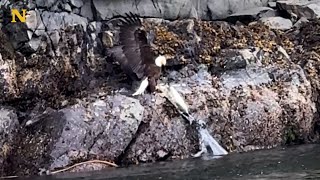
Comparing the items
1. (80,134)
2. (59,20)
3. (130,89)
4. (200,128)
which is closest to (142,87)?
(130,89)

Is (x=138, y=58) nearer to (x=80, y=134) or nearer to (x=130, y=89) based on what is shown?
(x=130, y=89)

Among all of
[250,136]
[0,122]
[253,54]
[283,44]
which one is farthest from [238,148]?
[0,122]

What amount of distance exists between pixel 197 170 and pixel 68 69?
579 cm

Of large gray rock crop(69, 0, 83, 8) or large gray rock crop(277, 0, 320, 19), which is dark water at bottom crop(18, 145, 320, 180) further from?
large gray rock crop(69, 0, 83, 8)

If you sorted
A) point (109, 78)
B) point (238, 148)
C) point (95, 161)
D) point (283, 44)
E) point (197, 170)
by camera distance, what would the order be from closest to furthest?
1. point (197, 170)
2. point (95, 161)
3. point (238, 148)
4. point (109, 78)
5. point (283, 44)

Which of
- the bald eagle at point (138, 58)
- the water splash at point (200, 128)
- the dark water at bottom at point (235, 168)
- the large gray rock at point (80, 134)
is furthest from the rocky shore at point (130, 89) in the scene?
the dark water at bottom at point (235, 168)

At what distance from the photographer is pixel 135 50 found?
18.3 m

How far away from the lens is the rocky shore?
16422 mm

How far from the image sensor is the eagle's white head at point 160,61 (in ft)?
60.7

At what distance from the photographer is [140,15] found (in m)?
21.3

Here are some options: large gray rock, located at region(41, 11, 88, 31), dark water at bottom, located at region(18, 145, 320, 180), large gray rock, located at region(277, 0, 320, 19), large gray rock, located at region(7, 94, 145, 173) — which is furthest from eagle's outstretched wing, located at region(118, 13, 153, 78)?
large gray rock, located at region(277, 0, 320, 19)

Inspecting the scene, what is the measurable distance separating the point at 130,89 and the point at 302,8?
693 centimetres

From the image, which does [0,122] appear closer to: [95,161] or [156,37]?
[95,161]

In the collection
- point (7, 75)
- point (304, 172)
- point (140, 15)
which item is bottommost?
point (304, 172)
